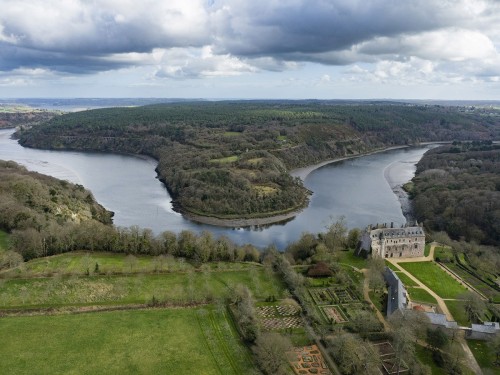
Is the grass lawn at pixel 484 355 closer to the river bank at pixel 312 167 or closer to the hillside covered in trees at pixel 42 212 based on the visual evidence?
the hillside covered in trees at pixel 42 212

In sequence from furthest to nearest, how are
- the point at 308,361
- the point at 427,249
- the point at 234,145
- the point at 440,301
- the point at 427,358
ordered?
the point at 234,145, the point at 427,249, the point at 440,301, the point at 427,358, the point at 308,361

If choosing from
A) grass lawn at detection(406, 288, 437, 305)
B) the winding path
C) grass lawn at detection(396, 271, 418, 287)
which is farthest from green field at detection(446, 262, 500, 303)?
grass lawn at detection(396, 271, 418, 287)

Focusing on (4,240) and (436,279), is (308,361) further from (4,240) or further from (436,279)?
(4,240)

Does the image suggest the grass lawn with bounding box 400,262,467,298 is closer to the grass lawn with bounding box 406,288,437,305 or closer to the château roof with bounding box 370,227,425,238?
the grass lawn with bounding box 406,288,437,305

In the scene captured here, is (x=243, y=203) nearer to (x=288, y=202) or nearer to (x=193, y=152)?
(x=288, y=202)

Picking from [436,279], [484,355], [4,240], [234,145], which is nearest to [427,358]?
[484,355]

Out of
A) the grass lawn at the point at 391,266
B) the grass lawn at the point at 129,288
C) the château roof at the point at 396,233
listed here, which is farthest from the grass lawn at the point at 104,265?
the grass lawn at the point at 391,266
